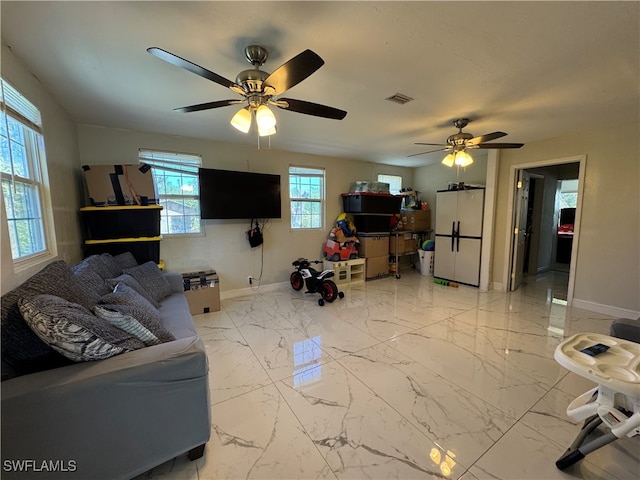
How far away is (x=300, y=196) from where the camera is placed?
16.0 feet

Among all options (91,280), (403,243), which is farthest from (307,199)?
(91,280)

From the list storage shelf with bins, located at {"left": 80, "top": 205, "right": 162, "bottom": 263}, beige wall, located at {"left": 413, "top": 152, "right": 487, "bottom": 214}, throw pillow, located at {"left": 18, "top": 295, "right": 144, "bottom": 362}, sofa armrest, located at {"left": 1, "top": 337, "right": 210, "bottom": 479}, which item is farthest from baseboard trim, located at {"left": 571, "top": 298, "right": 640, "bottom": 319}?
storage shelf with bins, located at {"left": 80, "top": 205, "right": 162, "bottom": 263}

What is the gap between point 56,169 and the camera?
2412mm

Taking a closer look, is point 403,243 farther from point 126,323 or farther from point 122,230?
point 126,323

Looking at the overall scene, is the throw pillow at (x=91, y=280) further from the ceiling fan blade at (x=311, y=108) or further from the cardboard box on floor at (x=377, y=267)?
the cardboard box on floor at (x=377, y=267)

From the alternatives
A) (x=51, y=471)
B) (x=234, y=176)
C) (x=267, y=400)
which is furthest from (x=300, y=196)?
(x=51, y=471)

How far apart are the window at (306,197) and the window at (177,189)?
1.60 metres

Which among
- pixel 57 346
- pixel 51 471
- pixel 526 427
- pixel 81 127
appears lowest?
pixel 526 427

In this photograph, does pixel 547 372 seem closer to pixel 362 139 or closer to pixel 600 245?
pixel 600 245

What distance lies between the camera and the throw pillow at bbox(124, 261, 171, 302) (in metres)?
2.56

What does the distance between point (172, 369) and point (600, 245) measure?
512 centimetres

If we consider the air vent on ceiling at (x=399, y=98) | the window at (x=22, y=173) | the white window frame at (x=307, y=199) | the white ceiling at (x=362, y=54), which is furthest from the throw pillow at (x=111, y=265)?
the air vent on ceiling at (x=399, y=98)

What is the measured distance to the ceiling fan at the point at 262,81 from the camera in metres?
1.40

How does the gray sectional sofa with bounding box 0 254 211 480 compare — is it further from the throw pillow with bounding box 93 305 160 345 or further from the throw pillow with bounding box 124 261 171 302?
the throw pillow with bounding box 124 261 171 302
